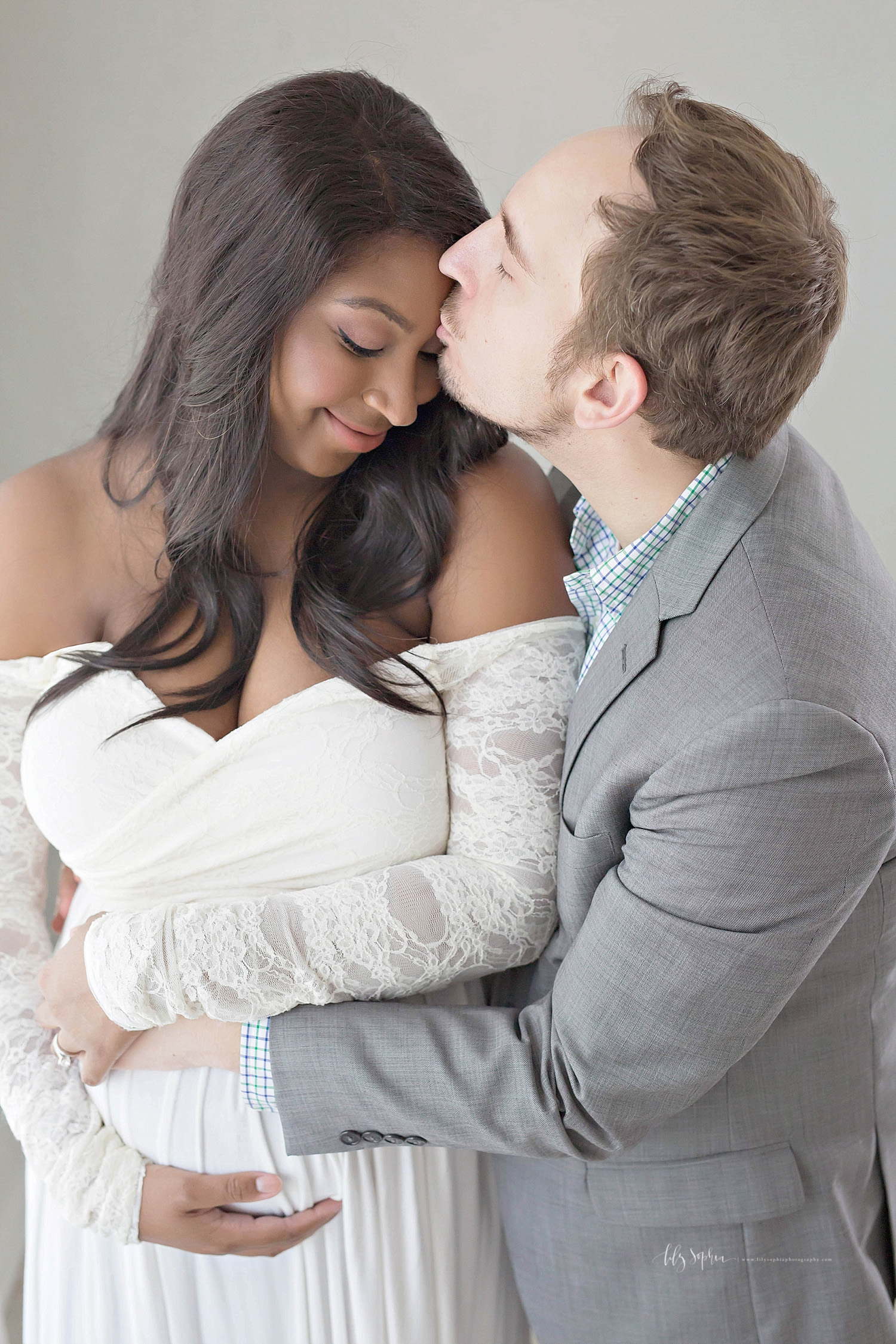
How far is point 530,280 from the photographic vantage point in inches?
46.2

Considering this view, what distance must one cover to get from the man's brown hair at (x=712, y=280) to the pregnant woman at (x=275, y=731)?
0.76 ft

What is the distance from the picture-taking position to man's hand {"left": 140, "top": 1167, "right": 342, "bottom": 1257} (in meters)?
1.16

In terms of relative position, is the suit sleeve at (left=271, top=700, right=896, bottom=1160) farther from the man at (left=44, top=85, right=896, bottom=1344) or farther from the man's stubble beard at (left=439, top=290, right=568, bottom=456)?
the man's stubble beard at (left=439, top=290, right=568, bottom=456)

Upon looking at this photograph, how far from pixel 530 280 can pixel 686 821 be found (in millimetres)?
648

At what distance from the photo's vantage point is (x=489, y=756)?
119 centimetres

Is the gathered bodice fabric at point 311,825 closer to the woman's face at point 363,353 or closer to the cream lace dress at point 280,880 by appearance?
the cream lace dress at point 280,880

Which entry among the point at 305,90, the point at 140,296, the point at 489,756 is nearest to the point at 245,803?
the point at 489,756

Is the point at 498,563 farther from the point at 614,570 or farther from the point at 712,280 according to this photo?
the point at 712,280

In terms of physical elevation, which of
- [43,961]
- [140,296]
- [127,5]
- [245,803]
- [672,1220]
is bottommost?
[672,1220]

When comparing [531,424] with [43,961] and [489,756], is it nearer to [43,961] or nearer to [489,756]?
[489,756]

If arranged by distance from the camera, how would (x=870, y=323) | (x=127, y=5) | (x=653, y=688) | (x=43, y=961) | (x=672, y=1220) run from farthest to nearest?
(x=870, y=323)
(x=127, y=5)
(x=43, y=961)
(x=672, y=1220)
(x=653, y=688)

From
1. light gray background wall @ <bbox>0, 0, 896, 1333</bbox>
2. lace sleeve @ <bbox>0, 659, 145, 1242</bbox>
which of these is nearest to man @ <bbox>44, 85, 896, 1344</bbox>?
lace sleeve @ <bbox>0, 659, 145, 1242</bbox>

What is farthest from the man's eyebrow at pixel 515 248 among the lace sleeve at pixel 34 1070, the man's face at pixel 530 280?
the lace sleeve at pixel 34 1070

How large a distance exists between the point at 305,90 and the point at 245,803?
83 centimetres
